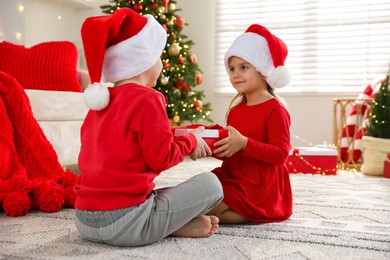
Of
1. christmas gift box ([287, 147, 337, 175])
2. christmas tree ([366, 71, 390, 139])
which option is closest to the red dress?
christmas gift box ([287, 147, 337, 175])

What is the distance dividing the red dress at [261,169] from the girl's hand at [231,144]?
2cm

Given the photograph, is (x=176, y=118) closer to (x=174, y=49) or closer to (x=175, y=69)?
(x=175, y=69)

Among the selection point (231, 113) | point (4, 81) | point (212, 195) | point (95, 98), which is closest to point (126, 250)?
point (212, 195)

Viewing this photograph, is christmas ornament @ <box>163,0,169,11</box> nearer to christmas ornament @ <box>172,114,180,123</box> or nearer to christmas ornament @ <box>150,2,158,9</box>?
christmas ornament @ <box>150,2,158,9</box>

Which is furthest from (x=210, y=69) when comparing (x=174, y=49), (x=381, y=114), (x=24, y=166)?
(x=24, y=166)

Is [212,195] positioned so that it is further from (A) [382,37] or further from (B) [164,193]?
(A) [382,37]

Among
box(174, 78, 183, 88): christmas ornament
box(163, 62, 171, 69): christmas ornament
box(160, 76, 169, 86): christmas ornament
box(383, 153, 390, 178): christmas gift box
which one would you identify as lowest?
box(383, 153, 390, 178): christmas gift box

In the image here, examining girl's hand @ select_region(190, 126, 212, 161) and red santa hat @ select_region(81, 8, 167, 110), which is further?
girl's hand @ select_region(190, 126, 212, 161)

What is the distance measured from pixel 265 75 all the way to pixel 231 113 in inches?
7.5

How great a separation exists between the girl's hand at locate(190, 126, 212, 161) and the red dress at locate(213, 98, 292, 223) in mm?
155

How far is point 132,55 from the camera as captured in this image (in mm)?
1214

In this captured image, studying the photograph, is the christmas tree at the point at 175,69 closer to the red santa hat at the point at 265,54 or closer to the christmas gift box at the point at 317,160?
the christmas gift box at the point at 317,160

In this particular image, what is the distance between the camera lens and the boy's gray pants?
1.19 metres

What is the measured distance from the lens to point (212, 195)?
1.30 metres
